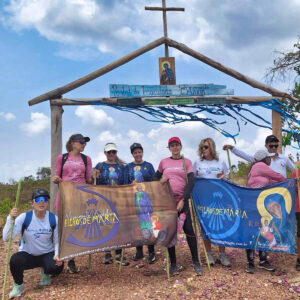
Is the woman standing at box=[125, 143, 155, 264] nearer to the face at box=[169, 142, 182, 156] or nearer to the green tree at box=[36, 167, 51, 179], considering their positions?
the face at box=[169, 142, 182, 156]

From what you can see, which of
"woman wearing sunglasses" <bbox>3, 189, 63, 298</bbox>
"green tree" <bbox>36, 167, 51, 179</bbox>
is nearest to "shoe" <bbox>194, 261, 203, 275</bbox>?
"woman wearing sunglasses" <bbox>3, 189, 63, 298</bbox>

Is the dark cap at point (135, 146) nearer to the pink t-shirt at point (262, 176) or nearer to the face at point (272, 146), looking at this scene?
the pink t-shirt at point (262, 176)

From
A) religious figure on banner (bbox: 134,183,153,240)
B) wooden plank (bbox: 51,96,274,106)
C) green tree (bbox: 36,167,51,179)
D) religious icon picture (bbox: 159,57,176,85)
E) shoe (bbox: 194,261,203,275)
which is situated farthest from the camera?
green tree (bbox: 36,167,51,179)

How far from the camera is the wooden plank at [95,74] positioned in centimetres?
672

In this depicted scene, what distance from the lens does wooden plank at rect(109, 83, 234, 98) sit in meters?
6.70

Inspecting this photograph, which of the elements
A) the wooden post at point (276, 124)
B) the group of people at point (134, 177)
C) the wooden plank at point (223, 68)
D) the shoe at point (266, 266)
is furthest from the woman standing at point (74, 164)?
the wooden post at point (276, 124)

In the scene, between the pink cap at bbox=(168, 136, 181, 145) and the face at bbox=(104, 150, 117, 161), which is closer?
the pink cap at bbox=(168, 136, 181, 145)

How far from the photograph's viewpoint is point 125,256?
20.7 ft

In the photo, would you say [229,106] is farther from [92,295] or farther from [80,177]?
[92,295]

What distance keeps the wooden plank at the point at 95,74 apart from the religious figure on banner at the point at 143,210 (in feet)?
9.37

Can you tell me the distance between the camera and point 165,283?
4.79 meters

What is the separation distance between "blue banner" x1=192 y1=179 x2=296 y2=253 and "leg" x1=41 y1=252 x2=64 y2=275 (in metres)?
2.40

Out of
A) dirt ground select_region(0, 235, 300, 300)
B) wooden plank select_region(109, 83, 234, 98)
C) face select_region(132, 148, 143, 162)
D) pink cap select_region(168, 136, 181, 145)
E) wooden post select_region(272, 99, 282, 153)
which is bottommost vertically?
dirt ground select_region(0, 235, 300, 300)

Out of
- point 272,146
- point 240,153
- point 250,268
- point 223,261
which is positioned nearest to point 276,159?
point 272,146
